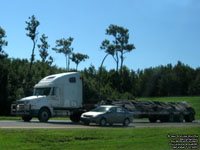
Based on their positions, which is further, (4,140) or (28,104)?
(28,104)

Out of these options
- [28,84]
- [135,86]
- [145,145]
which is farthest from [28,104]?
[135,86]

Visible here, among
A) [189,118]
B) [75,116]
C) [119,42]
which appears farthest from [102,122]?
[119,42]

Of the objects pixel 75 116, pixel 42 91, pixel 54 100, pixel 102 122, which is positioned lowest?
pixel 102 122

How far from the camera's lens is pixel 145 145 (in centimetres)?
1307

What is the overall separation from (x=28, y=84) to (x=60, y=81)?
83.9 feet

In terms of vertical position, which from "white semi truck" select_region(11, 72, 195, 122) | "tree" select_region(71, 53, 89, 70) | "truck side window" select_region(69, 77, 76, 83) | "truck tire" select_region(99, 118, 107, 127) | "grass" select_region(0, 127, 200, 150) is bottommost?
"grass" select_region(0, 127, 200, 150)

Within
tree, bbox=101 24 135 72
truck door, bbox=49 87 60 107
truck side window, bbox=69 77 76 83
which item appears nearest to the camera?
truck door, bbox=49 87 60 107

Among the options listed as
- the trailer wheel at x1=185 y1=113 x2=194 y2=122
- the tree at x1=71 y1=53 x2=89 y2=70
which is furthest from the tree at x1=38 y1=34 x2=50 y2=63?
the trailer wheel at x1=185 y1=113 x2=194 y2=122

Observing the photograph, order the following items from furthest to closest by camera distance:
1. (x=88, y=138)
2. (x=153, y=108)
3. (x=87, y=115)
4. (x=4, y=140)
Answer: (x=153, y=108), (x=87, y=115), (x=88, y=138), (x=4, y=140)

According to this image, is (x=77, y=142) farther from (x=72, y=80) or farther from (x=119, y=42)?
(x=119, y=42)

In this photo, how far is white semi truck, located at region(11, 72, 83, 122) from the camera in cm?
2617

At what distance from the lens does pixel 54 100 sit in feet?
87.4

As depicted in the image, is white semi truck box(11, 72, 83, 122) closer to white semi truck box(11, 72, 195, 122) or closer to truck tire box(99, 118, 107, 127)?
white semi truck box(11, 72, 195, 122)

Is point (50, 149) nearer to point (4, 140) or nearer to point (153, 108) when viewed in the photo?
point (4, 140)
